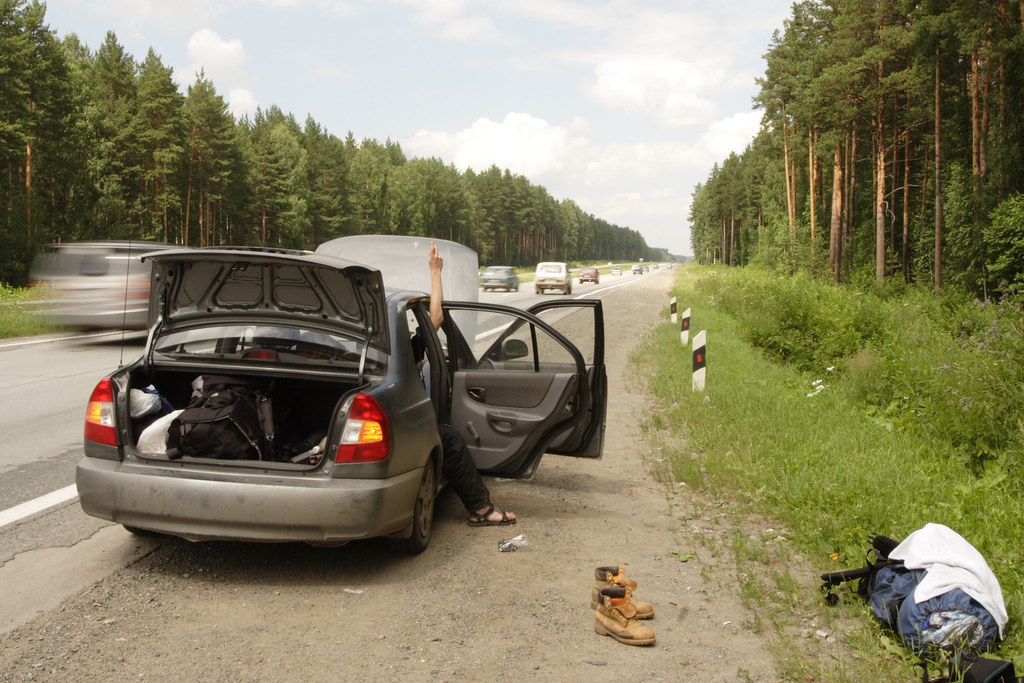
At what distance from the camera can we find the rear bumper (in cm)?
433

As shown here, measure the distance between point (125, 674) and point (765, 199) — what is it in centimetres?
9366

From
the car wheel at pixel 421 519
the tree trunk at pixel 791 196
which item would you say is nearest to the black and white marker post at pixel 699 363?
the car wheel at pixel 421 519

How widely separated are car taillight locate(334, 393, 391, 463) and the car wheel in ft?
1.68

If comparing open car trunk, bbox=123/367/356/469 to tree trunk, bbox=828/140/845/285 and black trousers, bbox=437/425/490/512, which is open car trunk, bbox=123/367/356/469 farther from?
tree trunk, bbox=828/140/845/285

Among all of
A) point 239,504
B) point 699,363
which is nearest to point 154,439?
point 239,504

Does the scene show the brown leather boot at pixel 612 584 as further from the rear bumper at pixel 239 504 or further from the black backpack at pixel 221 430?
the black backpack at pixel 221 430

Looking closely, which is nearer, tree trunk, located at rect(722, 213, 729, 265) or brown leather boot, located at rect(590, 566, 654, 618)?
brown leather boot, located at rect(590, 566, 654, 618)

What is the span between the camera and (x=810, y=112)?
42562mm

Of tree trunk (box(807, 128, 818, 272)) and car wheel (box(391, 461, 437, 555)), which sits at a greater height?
tree trunk (box(807, 128, 818, 272))

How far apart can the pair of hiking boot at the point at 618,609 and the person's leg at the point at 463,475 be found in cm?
139

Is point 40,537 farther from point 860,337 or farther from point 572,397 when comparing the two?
point 860,337

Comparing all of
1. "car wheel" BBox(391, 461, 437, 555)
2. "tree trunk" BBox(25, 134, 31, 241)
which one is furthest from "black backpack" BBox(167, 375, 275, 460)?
"tree trunk" BBox(25, 134, 31, 241)

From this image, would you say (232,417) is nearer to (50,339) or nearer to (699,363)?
(699,363)

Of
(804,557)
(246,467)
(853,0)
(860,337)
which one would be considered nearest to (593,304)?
(804,557)
